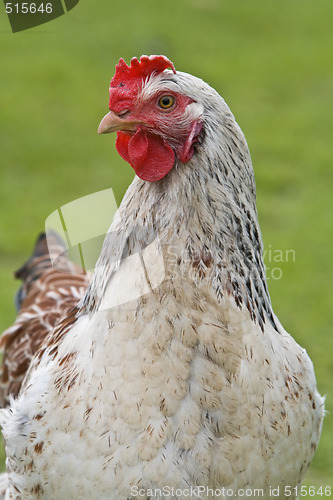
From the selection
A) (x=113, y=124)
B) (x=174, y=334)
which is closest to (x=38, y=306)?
(x=174, y=334)

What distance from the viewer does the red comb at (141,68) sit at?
2459mm

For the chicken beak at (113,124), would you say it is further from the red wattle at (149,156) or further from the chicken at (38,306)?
the chicken at (38,306)

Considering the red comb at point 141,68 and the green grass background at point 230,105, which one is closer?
the red comb at point 141,68

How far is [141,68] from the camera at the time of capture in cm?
248

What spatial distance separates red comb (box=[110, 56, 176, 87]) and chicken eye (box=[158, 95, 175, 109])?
9cm

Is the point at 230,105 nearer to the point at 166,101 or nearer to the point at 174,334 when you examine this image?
the point at 166,101

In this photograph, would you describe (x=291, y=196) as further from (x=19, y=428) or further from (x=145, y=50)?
(x=19, y=428)

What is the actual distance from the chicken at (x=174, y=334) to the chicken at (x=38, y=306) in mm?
931

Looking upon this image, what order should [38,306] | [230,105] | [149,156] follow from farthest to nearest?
1. [230,105]
2. [38,306]
3. [149,156]

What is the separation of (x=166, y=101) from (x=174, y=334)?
73 centimetres

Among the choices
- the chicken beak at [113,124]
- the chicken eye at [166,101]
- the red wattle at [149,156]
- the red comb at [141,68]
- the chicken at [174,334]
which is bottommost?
the chicken at [174,334]

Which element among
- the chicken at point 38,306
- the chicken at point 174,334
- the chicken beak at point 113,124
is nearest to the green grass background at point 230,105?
the chicken at point 38,306

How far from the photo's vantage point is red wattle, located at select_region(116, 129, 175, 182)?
8.04ft

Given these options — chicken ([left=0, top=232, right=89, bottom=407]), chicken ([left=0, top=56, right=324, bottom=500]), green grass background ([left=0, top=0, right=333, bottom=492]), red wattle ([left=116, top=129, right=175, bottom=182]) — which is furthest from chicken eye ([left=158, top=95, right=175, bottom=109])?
green grass background ([left=0, top=0, right=333, bottom=492])
